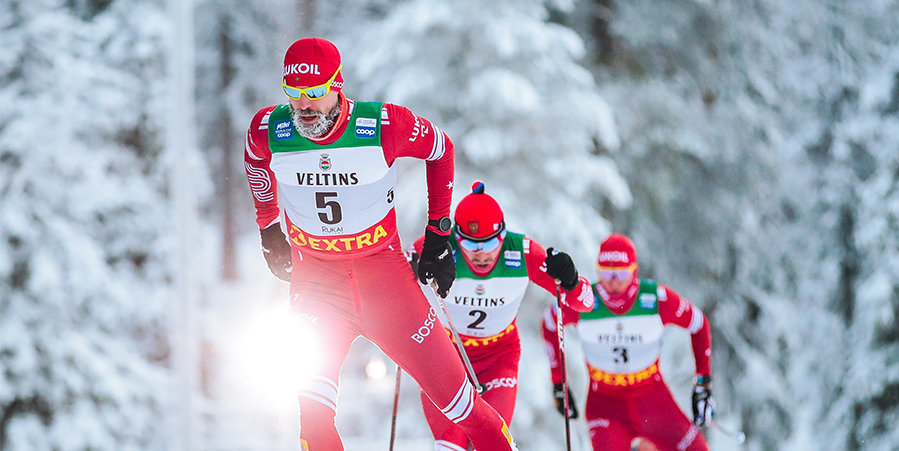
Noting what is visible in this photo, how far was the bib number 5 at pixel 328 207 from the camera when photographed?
3305mm

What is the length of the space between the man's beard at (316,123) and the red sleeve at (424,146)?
192mm

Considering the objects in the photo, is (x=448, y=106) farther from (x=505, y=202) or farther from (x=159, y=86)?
(x=159, y=86)

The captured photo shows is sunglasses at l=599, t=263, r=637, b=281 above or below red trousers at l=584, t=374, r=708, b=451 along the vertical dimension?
above

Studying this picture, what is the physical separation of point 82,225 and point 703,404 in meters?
5.65

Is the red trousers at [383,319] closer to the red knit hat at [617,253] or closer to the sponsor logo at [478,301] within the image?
the sponsor logo at [478,301]

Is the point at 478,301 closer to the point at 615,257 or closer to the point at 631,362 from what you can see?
the point at 615,257

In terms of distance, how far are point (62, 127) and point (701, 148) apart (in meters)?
6.38

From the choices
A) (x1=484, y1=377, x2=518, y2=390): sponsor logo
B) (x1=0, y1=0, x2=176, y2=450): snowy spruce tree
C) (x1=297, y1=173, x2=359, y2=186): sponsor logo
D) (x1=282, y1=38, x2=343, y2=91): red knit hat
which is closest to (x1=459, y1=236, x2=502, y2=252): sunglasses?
(x1=484, y1=377, x2=518, y2=390): sponsor logo

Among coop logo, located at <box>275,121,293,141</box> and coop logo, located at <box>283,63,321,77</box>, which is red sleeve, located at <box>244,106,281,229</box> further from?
coop logo, located at <box>283,63,321,77</box>

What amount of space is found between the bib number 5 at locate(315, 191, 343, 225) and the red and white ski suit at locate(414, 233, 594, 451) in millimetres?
1250

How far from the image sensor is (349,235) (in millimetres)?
3354

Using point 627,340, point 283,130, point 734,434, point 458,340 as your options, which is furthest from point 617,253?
point 283,130

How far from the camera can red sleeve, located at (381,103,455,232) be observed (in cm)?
333

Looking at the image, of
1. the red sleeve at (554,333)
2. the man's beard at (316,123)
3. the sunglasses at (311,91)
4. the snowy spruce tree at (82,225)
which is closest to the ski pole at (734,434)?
the red sleeve at (554,333)
